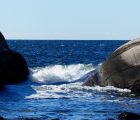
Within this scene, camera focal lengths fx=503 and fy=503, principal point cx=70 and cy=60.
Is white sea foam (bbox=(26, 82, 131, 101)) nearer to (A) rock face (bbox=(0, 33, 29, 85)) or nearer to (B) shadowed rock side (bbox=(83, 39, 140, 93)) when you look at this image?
(B) shadowed rock side (bbox=(83, 39, 140, 93))

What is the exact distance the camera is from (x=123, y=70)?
2659cm

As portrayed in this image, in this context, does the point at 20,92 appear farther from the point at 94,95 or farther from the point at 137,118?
the point at 137,118

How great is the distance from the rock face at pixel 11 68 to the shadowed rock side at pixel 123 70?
748 centimetres

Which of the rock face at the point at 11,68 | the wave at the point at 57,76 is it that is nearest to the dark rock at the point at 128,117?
the rock face at the point at 11,68

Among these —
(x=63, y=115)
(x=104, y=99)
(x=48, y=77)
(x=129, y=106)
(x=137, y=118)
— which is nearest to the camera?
(x=137, y=118)

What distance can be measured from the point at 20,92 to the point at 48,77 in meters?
11.4

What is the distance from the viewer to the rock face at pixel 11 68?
33812 millimetres

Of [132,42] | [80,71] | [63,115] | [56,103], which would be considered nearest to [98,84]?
[132,42]

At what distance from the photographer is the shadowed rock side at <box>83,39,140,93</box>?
26087 mm

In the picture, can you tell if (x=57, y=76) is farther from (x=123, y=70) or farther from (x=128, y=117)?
(x=128, y=117)

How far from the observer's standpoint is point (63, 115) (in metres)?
19.5

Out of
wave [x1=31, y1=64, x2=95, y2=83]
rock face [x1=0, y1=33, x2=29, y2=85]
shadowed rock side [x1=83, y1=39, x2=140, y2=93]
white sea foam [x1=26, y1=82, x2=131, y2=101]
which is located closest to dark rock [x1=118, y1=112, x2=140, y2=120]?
white sea foam [x1=26, y1=82, x2=131, y2=101]

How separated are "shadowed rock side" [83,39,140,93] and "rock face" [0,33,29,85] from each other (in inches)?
294

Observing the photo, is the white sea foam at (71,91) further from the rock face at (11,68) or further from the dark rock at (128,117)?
the dark rock at (128,117)
